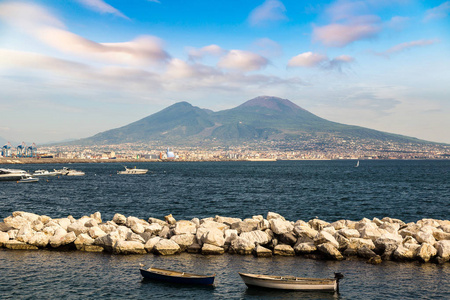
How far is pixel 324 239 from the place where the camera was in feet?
78.4

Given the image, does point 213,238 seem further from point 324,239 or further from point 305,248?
point 324,239

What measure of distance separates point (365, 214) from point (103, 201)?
35158 mm

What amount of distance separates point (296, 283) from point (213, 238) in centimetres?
771

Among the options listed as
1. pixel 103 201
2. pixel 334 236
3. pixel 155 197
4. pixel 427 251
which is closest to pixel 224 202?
pixel 155 197

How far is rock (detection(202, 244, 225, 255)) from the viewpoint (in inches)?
954

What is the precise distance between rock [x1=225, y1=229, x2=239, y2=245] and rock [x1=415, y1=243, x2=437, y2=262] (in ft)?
34.8

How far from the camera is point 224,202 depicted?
5459cm

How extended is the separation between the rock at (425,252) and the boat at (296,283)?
692 cm

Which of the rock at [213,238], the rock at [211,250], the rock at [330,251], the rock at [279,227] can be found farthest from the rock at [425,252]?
the rock at [213,238]

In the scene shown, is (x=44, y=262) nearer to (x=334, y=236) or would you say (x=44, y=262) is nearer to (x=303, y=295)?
(x=303, y=295)

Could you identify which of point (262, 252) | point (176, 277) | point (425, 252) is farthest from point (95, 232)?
point (425, 252)

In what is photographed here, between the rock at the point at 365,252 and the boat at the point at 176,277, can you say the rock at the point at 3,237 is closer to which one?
the boat at the point at 176,277

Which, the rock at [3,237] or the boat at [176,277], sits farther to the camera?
the rock at [3,237]

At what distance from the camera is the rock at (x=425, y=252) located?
22.1m
